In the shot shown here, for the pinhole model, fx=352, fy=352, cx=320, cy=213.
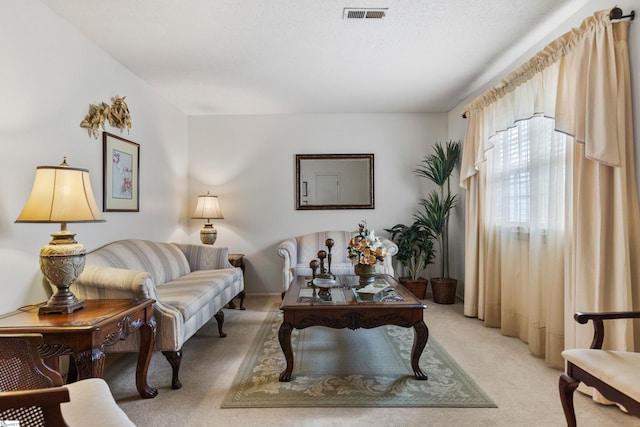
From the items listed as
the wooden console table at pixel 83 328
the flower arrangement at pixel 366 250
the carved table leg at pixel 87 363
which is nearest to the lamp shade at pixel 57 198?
the wooden console table at pixel 83 328

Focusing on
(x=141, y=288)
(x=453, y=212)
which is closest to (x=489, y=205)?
(x=453, y=212)

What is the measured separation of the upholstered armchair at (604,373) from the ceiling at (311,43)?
84.8 inches

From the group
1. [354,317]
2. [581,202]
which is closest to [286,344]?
[354,317]

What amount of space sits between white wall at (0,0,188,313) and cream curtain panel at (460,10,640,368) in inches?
136

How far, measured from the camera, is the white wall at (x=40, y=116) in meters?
2.10

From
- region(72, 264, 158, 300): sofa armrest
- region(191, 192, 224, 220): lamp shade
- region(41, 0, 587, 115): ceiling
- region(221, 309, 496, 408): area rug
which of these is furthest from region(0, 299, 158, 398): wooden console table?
region(191, 192, 224, 220): lamp shade

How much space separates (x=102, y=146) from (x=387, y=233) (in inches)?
139

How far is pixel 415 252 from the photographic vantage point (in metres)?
4.71

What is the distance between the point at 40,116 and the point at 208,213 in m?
2.36

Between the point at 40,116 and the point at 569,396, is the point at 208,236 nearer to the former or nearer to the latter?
the point at 40,116

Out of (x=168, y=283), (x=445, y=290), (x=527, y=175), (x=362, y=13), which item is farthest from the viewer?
(x=445, y=290)

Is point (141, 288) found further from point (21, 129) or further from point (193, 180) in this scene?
point (193, 180)

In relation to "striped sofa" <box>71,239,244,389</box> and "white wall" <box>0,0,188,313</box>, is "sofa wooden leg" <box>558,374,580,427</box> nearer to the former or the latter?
"striped sofa" <box>71,239,244,389</box>

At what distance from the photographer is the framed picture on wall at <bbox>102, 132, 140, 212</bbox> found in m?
3.05
